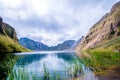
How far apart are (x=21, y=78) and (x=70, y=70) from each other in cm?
1630

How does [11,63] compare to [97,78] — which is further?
[97,78]

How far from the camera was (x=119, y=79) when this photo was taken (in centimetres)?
2861

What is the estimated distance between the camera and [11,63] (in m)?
21.6

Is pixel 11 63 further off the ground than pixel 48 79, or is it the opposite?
pixel 11 63

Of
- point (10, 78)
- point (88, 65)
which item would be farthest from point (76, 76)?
point (10, 78)

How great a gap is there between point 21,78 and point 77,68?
15.8m

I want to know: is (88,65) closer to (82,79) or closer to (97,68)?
(97,68)

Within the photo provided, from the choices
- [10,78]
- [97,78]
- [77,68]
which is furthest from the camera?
[77,68]

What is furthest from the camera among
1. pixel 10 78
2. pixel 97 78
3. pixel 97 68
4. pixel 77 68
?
pixel 97 68

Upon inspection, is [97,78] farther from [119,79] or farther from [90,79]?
[119,79]

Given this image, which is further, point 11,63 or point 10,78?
point 11,63

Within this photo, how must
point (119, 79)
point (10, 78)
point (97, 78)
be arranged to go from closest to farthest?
point (10, 78) → point (119, 79) → point (97, 78)

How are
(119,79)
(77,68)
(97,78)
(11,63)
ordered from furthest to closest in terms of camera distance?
(77,68) → (97,78) → (119,79) → (11,63)

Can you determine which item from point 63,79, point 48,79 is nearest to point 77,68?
point 63,79
